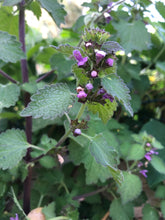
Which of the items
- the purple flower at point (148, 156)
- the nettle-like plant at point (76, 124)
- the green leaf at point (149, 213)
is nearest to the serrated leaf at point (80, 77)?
the nettle-like plant at point (76, 124)

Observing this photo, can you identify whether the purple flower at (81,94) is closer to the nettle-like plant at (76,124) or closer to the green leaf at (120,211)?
the nettle-like plant at (76,124)

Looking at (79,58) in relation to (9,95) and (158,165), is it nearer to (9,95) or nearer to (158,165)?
(9,95)

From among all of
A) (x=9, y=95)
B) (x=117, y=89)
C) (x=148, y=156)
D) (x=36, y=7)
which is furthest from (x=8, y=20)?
(x=148, y=156)

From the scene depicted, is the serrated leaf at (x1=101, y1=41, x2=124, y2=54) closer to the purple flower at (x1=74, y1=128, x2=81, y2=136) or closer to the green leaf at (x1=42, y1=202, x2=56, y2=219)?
the purple flower at (x1=74, y1=128, x2=81, y2=136)

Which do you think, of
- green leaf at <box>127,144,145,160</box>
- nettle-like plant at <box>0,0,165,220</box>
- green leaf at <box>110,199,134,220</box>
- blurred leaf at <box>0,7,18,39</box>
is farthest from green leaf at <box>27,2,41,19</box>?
green leaf at <box>110,199,134,220</box>

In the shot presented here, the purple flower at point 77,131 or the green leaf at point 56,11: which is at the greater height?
the green leaf at point 56,11

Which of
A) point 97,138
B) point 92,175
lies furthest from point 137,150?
point 97,138

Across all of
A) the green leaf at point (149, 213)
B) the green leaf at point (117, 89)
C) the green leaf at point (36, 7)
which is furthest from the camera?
the green leaf at point (149, 213)
